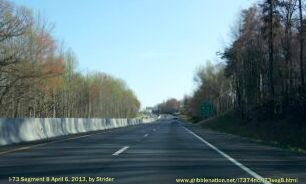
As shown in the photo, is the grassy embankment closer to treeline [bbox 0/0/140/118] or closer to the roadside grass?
the roadside grass

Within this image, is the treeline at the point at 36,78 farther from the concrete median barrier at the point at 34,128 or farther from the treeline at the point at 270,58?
the treeline at the point at 270,58

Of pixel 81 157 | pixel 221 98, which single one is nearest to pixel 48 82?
pixel 81 157

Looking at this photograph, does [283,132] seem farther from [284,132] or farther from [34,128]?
[34,128]

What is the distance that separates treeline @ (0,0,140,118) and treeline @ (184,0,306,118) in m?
20.4

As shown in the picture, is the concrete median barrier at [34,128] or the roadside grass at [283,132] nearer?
the concrete median barrier at [34,128]

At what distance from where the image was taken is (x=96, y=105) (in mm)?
132125

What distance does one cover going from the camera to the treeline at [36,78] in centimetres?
4317

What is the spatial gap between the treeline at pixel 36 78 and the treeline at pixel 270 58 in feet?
67.0

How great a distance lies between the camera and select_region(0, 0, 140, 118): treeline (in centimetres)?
4317

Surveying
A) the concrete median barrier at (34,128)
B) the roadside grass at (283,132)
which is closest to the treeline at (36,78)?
the concrete median barrier at (34,128)

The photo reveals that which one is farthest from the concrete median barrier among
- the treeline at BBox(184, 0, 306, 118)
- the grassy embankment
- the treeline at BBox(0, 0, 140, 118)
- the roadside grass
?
the treeline at BBox(184, 0, 306, 118)

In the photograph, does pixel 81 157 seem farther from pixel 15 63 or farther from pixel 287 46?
pixel 287 46

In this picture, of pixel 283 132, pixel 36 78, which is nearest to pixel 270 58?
pixel 283 132

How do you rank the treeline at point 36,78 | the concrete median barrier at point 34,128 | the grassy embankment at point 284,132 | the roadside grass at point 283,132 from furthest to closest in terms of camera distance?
the treeline at point 36,78
the grassy embankment at point 284,132
the roadside grass at point 283,132
the concrete median barrier at point 34,128
